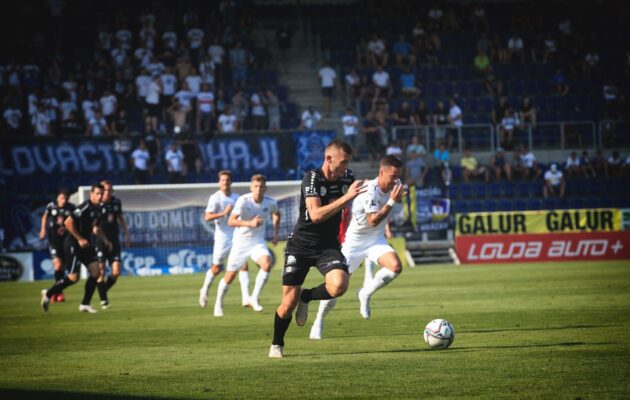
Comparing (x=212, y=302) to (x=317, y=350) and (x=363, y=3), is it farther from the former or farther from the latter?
(x=363, y=3)

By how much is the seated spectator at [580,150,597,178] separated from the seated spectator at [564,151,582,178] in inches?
6.0

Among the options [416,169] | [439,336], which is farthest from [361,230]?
[416,169]

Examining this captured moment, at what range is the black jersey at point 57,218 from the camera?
21.8 m

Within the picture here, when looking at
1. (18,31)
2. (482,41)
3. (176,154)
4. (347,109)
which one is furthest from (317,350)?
(482,41)

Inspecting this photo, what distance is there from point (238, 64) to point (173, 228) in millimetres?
8371

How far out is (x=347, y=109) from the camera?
3741cm

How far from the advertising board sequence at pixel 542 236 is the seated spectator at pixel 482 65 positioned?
8.59m

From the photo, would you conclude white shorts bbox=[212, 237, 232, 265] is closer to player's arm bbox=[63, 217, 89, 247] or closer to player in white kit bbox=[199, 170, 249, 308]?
player in white kit bbox=[199, 170, 249, 308]

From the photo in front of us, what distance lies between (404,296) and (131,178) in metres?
15.7

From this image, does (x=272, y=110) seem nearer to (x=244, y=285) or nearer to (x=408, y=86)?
(x=408, y=86)

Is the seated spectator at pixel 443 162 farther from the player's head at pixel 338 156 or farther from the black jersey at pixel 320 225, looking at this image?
the player's head at pixel 338 156

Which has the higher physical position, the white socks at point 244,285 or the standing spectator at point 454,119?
the standing spectator at point 454,119

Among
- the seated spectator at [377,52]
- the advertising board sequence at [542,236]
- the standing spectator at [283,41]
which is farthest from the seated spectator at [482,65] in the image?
the advertising board sequence at [542,236]

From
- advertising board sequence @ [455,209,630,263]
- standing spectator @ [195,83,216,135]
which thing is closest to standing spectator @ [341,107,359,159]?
standing spectator @ [195,83,216,135]
